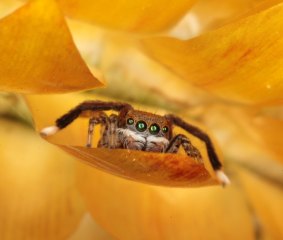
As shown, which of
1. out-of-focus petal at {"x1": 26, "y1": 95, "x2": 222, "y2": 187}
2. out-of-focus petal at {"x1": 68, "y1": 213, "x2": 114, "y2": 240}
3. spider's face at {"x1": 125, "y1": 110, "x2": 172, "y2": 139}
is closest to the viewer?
out-of-focus petal at {"x1": 26, "y1": 95, "x2": 222, "y2": 187}

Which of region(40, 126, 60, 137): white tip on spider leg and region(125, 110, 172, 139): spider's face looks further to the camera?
region(125, 110, 172, 139): spider's face

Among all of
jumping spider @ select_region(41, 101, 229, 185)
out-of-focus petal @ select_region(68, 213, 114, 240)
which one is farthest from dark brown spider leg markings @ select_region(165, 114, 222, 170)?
out-of-focus petal @ select_region(68, 213, 114, 240)

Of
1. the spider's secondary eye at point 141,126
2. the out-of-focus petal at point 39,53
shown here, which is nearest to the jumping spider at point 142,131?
the spider's secondary eye at point 141,126

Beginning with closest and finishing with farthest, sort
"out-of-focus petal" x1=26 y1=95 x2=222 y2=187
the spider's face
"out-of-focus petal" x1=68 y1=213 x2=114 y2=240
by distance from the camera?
"out-of-focus petal" x1=26 y1=95 x2=222 y2=187, "out-of-focus petal" x1=68 y1=213 x2=114 y2=240, the spider's face

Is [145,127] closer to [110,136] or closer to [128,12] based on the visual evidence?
[110,136]

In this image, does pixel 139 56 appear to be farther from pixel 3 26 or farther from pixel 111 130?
pixel 3 26

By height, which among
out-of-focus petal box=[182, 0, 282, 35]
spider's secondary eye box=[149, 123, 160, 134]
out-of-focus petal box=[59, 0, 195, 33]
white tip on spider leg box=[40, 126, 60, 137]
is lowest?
white tip on spider leg box=[40, 126, 60, 137]

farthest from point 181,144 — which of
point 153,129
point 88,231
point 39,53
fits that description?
point 39,53

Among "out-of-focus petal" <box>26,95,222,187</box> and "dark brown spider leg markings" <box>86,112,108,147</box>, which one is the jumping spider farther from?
"out-of-focus petal" <box>26,95,222,187</box>
